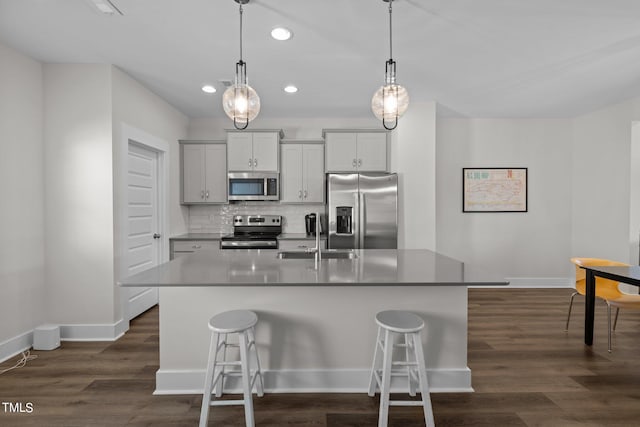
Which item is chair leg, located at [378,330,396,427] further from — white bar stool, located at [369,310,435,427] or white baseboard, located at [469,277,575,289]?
white baseboard, located at [469,277,575,289]

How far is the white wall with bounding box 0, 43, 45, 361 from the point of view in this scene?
2.74 metres

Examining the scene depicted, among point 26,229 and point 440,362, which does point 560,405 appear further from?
point 26,229

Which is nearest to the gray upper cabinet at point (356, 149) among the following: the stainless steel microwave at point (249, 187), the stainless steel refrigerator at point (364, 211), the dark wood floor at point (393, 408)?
the stainless steel refrigerator at point (364, 211)

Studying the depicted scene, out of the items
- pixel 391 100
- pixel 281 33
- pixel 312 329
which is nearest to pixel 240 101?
pixel 281 33

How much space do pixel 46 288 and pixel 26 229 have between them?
0.60 metres

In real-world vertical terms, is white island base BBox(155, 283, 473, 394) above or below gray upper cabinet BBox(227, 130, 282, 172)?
below

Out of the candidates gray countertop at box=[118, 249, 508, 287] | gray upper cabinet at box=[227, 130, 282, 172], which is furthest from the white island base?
gray upper cabinet at box=[227, 130, 282, 172]

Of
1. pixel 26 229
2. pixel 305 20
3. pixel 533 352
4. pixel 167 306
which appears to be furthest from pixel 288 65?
pixel 533 352

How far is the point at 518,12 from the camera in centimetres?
236

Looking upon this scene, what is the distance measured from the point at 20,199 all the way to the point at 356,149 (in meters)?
3.67

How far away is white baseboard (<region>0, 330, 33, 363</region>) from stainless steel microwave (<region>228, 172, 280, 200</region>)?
258 centimetres

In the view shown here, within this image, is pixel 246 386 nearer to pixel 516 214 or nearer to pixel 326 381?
pixel 326 381

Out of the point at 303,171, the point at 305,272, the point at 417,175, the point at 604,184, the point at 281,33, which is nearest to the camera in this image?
the point at 305,272

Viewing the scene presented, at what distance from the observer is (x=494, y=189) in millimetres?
5125
